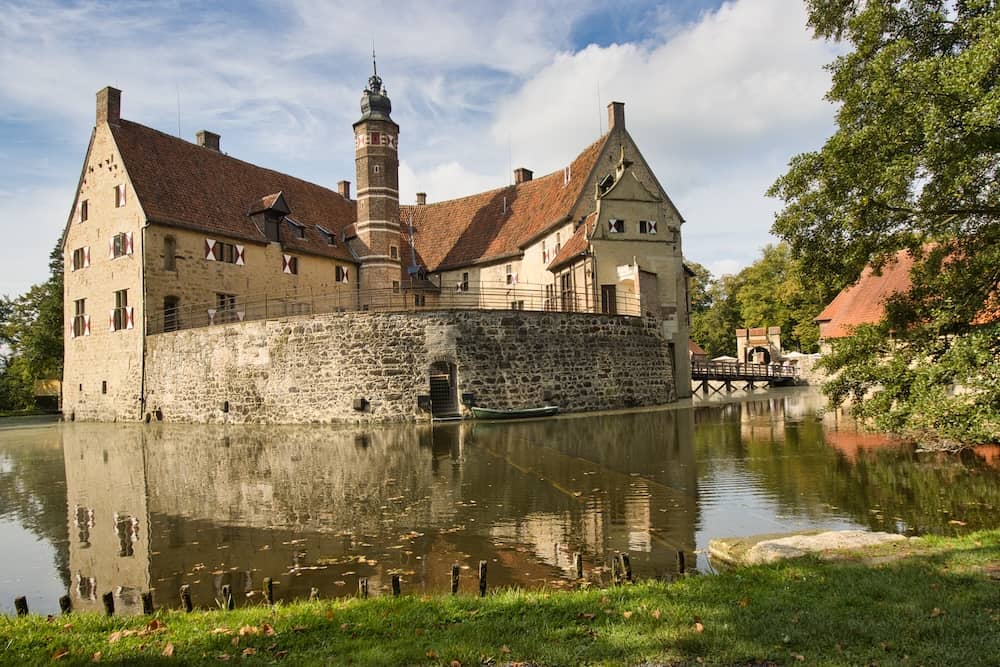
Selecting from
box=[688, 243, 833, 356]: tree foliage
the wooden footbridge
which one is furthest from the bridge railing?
box=[688, 243, 833, 356]: tree foliage

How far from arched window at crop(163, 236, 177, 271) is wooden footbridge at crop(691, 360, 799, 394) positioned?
95.7 feet

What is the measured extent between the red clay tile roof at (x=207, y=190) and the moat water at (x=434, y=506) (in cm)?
1455

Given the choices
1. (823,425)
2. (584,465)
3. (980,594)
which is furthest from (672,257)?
(980,594)

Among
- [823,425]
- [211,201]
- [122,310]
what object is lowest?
[823,425]

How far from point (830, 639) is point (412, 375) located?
19518 mm

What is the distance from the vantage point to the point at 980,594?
459cm

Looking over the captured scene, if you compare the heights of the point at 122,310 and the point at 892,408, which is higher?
the point at 122,310

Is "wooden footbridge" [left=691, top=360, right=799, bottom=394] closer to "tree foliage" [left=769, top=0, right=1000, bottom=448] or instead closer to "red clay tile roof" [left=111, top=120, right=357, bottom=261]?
"red clay tile roof" [left=111, top=120, right=357, bottom=261]

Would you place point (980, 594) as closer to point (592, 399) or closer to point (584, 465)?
point (584, 465)

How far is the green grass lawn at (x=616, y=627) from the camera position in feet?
12.9

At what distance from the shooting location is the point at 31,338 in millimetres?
40500

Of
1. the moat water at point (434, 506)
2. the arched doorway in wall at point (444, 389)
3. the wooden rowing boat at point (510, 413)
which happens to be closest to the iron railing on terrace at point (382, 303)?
the arched doorway in wall at point (444, 389)

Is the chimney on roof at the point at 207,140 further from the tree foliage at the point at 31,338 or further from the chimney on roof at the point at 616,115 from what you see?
the chimney on roof at the point at 616,115

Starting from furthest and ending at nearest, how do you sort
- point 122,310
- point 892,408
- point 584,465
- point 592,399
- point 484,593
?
point 122,310
point 592,399
point 584,465
point 892,408
point 484,593
